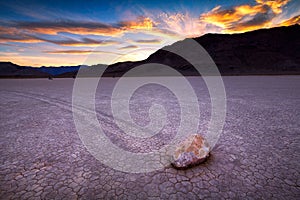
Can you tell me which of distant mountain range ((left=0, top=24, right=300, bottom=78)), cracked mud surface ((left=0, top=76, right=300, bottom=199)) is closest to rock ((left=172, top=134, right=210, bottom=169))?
cracked mud surface ((left=0, top=76, right=300, bottom=199))

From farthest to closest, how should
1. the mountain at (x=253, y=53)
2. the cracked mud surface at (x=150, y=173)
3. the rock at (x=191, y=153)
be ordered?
the mountain at (x=253, y=53)
the rock at (x=191, y=153)
the cracked mud surface at (x=150, y=173)

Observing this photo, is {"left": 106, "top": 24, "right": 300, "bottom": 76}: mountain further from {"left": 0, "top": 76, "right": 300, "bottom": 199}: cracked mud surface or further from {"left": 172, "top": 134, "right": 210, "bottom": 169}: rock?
{"left": 172, "top": 134, "right": 210, "bottom": 169}: rock

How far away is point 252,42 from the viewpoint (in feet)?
245

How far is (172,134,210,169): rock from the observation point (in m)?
2.45

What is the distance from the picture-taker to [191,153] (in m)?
2.51

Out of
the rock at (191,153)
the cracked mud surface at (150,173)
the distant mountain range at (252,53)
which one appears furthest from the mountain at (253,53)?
the rock at (191,153)

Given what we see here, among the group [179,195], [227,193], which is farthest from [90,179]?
[227,193]

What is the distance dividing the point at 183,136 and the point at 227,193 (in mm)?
1833

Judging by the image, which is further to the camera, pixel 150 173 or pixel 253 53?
pixel 253 53

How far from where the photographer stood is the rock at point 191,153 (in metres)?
2.45

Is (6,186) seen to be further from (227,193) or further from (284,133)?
(284,133)

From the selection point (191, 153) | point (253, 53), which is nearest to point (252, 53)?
point (253, 53)

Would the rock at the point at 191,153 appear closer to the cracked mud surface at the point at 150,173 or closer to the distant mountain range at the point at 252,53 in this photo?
the cracked mud surface at the point at 150,173

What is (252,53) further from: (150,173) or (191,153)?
(150,173)
